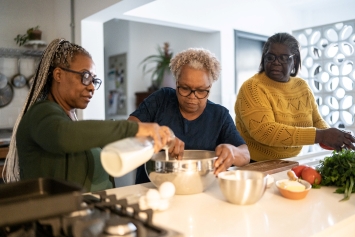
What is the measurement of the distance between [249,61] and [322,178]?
133 inches

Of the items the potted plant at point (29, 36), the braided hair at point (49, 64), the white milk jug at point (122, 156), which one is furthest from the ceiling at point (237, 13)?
the white milk jug at point (122, 156)

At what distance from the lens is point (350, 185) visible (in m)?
1.18

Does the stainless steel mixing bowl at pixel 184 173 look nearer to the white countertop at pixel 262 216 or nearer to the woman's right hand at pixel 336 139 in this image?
the white countertop at pixel 262 216

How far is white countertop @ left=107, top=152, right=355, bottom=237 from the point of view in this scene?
855 mm

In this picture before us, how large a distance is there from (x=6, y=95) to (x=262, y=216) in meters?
3.18

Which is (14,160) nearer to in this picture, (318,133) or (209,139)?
(209,139)

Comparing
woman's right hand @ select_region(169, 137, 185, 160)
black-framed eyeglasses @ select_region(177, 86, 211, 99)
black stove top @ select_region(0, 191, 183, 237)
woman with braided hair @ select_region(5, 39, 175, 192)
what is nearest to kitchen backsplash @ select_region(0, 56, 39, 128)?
woman with braided hair @ select_region(5, 39, 175, 192)

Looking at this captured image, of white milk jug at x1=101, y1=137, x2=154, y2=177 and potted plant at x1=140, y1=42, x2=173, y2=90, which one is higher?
potted plant at x1=140, y1=42, x2=173, y2=90

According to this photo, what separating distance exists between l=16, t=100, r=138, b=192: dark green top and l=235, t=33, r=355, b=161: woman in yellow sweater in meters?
0.80

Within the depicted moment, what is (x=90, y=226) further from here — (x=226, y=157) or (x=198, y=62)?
(x=198, y=62)

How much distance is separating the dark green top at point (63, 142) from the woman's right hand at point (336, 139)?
0.99m

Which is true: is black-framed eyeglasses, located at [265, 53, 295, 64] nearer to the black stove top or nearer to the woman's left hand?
the woman's left hand

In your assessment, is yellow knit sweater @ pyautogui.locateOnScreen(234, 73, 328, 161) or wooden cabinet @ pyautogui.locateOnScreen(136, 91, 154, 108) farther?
wooden cabinet @ pyautogui.locateOnScreen(136, 91, 154, 108)

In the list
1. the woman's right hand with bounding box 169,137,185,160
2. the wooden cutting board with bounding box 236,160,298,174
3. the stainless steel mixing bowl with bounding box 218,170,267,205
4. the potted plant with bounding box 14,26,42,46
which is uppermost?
the potted plant with bounding box 14,26,42,46
